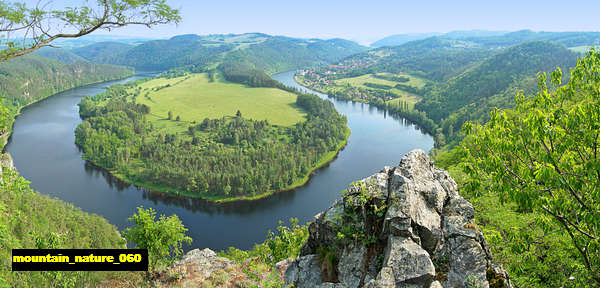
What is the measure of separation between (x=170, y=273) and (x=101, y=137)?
108 metres

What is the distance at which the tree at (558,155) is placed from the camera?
772 cm

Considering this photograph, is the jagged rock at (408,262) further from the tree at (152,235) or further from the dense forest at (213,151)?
the dense forest at (213,151)

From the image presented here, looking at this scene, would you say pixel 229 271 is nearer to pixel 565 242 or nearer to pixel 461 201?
pixel 461 201

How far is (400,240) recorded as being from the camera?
10141 millimetres

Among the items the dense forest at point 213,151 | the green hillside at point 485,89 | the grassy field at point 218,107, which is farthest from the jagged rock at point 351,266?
the grassy field at point 218,107

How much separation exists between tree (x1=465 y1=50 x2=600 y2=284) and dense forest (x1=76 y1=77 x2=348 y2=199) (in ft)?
230

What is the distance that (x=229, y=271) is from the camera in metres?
19.0

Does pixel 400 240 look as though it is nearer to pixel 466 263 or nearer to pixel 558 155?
pixel 466 263

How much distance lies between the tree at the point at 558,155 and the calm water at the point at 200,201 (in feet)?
177

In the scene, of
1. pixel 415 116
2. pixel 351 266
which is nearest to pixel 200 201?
pixel 351 266

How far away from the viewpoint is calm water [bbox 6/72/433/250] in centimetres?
6494

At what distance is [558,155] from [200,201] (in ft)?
248

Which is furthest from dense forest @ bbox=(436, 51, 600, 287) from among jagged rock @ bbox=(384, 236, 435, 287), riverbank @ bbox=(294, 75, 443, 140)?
riverbank @ bbox=(294, 75, 443, 140)

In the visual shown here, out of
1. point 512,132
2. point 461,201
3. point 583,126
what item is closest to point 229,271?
point 461,201
